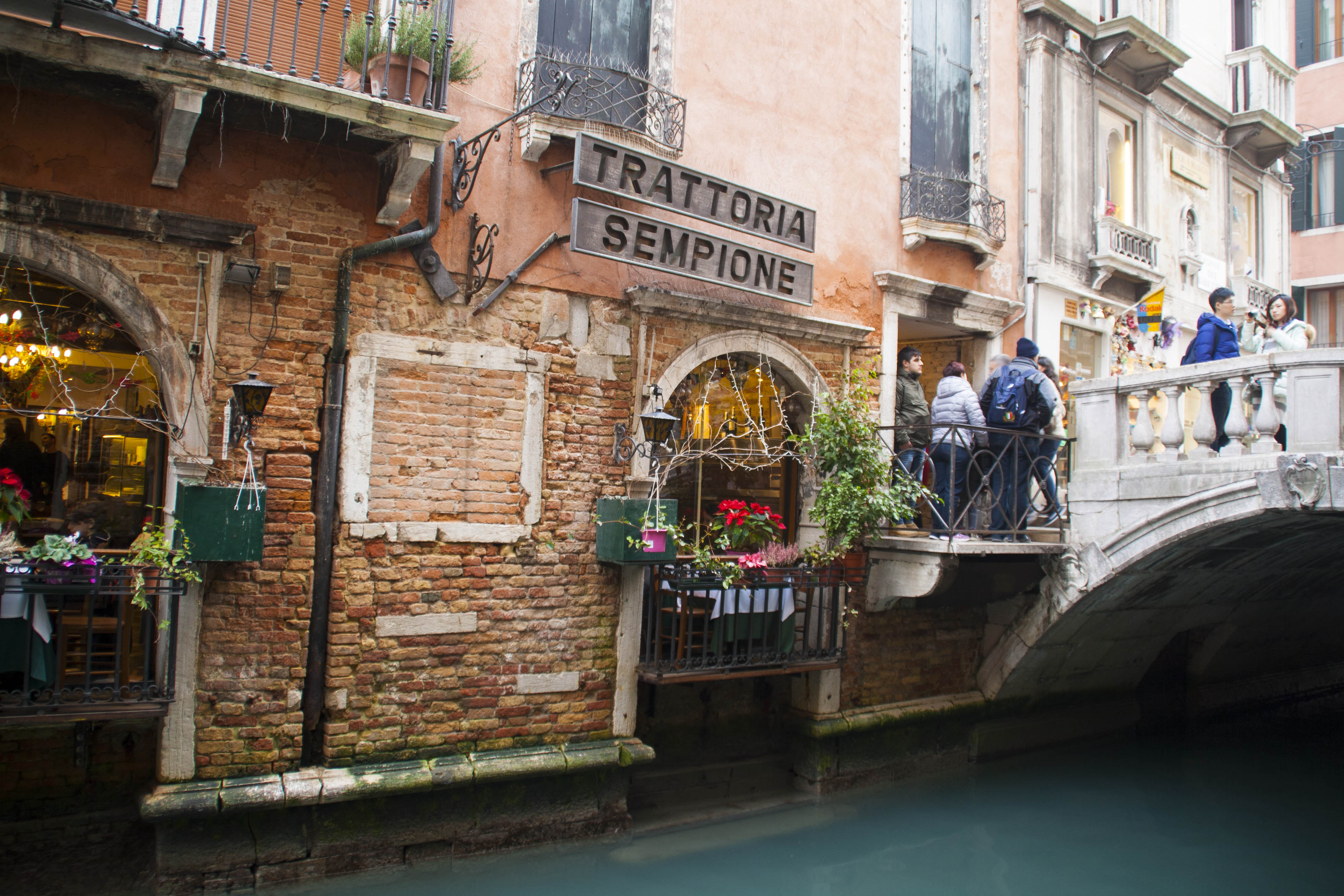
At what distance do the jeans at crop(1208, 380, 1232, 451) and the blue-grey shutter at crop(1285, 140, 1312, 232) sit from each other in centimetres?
885

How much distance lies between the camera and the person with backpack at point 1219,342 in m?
6.84

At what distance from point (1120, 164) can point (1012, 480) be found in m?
4.76

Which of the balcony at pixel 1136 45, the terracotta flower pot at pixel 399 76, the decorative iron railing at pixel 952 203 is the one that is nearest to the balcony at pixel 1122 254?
the decorative iron railing at pixel 952 203

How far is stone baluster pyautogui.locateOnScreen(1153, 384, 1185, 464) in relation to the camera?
6.61 m

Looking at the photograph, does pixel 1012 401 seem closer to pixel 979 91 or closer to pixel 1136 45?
pixel 979 91

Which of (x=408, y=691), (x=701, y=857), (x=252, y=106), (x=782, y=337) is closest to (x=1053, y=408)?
(x=782, y=337)

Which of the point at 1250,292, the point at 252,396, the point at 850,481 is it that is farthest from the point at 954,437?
the point at 1250,292

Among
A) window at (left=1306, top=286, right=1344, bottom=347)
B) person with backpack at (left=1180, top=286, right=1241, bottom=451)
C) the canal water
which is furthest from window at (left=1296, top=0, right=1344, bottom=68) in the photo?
the canal water

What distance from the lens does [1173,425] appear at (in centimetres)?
665

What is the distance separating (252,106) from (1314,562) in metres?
10.1

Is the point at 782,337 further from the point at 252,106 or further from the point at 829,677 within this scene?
the point at 252,106

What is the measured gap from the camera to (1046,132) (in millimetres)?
9078

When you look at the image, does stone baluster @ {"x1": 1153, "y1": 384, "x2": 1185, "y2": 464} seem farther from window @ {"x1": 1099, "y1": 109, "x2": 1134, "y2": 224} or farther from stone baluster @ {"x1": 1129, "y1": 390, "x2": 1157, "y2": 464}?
window @ {"x1": 1099, "y1": 109, "x2": 1134, "y2": 224}

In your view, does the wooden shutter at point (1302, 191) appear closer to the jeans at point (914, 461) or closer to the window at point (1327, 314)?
the window at point (1327, 314)
